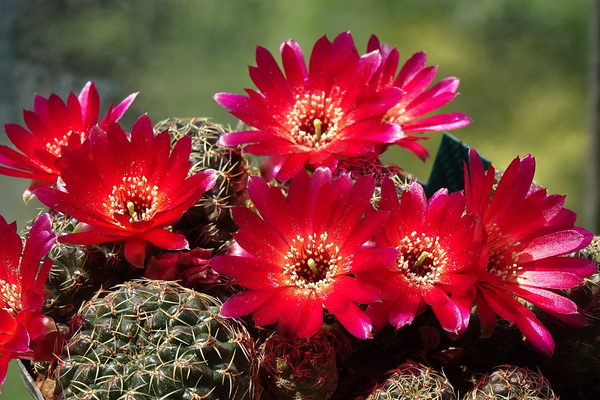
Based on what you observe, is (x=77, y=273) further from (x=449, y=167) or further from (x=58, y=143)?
(x=449, y=167)

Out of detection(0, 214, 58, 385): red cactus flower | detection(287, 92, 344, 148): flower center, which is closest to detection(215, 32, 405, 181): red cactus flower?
detection(287, 92, 344, 148): flower center

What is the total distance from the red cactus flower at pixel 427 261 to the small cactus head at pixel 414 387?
6 centimetres

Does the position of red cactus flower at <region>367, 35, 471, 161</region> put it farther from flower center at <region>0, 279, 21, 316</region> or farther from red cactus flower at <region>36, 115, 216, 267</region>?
flower center at <region>0, 279, 21, 316</region>

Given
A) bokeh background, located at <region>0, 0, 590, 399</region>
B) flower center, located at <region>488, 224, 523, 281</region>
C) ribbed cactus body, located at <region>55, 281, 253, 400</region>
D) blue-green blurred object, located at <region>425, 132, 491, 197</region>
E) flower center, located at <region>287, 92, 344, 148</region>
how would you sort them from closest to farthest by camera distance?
ribbed cactus body, located at <region>55, 281, 253, 400</region>, flower center, located at <region>488, 224, 523, 281</region>, flower center, located at <region>287, 92, 344, 148</region>, blue-green blurred object, located at <region>425, 132, 491, 197</region>, bokeh background, located at <region>0, 0, 590, 399</region>

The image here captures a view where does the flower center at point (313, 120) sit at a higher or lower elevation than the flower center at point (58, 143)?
higher

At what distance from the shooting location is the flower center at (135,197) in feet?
2.52

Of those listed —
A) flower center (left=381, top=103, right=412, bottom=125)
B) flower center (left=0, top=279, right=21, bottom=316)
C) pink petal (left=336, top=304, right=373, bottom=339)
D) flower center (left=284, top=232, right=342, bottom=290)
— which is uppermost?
flower center (left=381, top=103, right=412, bottom=125)

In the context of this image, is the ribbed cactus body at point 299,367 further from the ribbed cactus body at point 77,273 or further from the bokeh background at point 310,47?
the bokeh background at point 310,47

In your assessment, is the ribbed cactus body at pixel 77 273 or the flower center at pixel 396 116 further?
the flower center at pixel 396 116

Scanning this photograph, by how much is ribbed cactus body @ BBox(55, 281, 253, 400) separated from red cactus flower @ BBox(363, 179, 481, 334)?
159 mm

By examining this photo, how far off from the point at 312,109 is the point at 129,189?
0.27 metres

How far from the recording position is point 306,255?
73 cm

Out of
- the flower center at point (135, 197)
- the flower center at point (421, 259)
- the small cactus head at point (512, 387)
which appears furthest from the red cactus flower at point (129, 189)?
the small cactus head at point (512, 387)

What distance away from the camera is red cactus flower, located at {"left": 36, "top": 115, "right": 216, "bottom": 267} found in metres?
0.72
